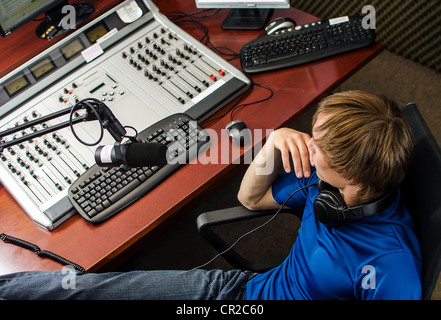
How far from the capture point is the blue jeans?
1.22 m

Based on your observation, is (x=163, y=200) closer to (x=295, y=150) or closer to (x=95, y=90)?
(x=295, y=150)

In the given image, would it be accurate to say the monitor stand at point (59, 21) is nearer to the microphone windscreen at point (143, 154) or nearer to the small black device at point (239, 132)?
the small black device at point (239, 132)

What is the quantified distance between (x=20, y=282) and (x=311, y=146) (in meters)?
0.87

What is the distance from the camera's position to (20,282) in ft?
3.98

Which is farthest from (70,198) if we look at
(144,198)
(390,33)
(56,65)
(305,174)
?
(390,33)

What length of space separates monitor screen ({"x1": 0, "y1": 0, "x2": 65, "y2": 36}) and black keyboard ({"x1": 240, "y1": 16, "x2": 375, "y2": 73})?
0.73m

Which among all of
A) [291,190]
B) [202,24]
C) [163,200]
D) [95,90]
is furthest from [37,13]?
[291,190]

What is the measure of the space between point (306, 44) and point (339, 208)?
74cm

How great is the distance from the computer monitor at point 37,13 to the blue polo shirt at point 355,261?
109cm

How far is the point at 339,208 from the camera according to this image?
3.38ft

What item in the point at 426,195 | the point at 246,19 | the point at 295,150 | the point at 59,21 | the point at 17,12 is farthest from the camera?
the point at 246,19

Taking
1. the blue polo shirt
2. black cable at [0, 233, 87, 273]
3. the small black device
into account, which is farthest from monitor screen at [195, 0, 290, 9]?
black cable at [0, 233, 87, 273]

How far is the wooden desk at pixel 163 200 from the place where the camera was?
4.10ft
